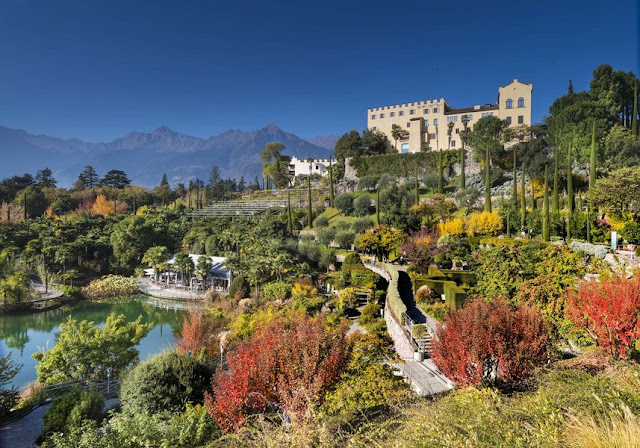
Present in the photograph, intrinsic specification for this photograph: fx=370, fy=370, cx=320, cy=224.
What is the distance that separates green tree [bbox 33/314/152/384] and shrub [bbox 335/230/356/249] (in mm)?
25464

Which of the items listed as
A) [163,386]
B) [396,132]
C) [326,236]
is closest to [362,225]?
[326,236]

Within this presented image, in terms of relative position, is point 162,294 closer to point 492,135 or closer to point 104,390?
point 104,390

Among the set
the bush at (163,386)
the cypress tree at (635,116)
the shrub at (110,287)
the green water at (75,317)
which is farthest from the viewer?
the cypress tree at (635,116)

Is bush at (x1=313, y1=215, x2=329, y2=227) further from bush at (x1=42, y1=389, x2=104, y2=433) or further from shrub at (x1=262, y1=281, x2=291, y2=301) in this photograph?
bush at (x1=42, y1=389, x2=104, y2=433)

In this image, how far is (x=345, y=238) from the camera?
39781 millimetres

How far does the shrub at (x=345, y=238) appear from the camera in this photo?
39812mm

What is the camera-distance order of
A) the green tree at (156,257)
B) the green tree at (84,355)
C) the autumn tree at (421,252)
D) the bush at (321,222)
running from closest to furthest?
1. the green tree at (84,355)
2. the autumn tree at (421,252)
3. the green tree at (156,257)
4. the bush at (321,222)

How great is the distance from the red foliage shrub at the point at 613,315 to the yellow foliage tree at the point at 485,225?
23046mm

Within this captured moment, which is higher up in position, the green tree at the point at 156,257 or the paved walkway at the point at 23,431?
the green tree at the point at 156,257

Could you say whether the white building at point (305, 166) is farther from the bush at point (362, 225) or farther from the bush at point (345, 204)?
the bush at point (362, 225)

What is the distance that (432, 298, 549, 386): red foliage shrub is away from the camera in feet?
30.2

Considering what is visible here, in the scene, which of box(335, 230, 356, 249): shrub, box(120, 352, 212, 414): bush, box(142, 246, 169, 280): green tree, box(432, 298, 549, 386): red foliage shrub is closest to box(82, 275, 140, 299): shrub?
box(142, 246, 169, 280): green tree

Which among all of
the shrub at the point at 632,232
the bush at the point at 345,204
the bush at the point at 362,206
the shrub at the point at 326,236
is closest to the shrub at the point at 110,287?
the shrub at the point at 326,236

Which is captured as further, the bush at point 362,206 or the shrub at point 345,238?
the bush at point 362,206
